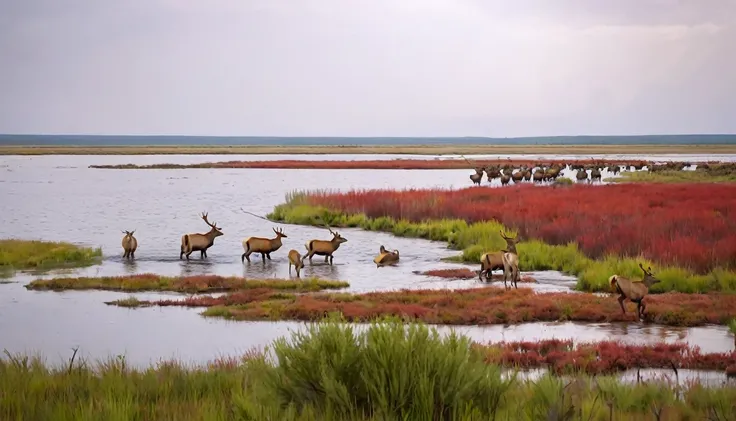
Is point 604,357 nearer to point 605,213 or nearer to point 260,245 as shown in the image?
point 260,245

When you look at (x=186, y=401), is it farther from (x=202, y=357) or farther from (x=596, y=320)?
(x=596, y=320)

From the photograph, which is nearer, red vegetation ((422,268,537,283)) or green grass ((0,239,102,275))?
red vegetation ((422,268,537,283))

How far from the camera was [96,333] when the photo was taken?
1448 centimetres

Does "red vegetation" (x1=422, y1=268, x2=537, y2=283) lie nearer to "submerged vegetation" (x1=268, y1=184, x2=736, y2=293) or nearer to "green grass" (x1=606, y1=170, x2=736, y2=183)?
"submerged vegetation" (x1=268, y1=184, x2=736, y2=293)

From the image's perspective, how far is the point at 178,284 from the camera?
19.8m

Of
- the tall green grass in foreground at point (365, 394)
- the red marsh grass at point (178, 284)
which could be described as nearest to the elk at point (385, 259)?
the red marsh grass at point (178, 284)

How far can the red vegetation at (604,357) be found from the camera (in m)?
11.5

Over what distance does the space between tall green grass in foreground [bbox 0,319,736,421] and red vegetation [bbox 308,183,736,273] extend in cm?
1330

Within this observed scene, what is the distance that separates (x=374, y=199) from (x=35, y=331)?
24.2 meters

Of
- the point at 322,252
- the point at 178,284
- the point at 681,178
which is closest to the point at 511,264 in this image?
the point at 322,252

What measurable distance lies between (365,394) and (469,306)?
30.5 ft

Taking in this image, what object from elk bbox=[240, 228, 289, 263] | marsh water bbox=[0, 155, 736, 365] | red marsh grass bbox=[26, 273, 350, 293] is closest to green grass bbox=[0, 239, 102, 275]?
marsh water bbox=[0, 155, 736, 365]

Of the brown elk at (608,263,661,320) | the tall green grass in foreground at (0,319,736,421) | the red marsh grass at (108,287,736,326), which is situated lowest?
the red marsh grass at (108,287,736,326)

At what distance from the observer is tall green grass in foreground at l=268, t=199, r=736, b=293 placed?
18641mm
